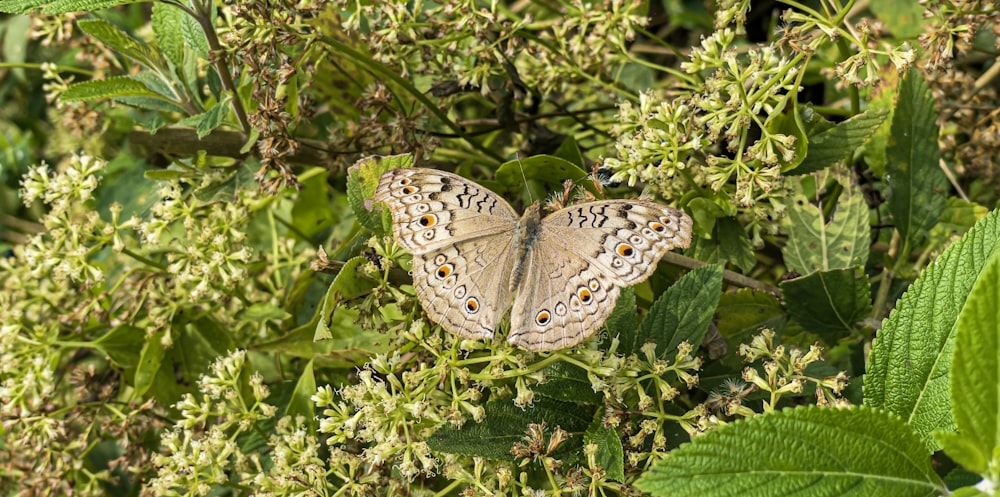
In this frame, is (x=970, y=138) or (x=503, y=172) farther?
(x=970, y=138)

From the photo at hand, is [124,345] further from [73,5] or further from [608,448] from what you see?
[608,448]

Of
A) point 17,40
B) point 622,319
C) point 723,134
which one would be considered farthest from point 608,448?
point 17,40

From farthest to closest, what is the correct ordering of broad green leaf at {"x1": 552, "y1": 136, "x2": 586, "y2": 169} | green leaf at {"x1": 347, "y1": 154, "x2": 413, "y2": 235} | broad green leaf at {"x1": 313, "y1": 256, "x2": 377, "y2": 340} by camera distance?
broad green leaf at {"x1": 552, "y1": 136, "x2": 586, "y2": 169} → green leaf at {"x1": 347, "y1": 154, "x2": 413, "y2": 235} → broad green leaf at {"x1": 313, "y1": 256, "x2": 377, "y2": 340}

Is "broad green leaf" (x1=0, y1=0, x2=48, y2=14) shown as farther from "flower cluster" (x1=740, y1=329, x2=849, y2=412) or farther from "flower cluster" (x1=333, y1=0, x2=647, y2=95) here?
"flower cluster" (x1=740, y1=329, x2=849, y2=412)

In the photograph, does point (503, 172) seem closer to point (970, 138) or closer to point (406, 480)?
point (406, 480)

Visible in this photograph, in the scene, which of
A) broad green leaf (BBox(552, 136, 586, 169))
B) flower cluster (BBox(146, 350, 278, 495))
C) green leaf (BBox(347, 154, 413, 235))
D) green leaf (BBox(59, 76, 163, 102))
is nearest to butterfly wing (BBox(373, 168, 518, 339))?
green leaf (BBox(347, 154, 413, 235))

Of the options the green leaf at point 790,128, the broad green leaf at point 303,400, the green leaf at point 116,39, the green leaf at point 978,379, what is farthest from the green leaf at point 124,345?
the green leaf at point 978,379

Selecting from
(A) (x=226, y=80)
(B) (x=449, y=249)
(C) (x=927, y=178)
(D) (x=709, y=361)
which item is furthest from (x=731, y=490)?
(A) (x=226, y=80)
